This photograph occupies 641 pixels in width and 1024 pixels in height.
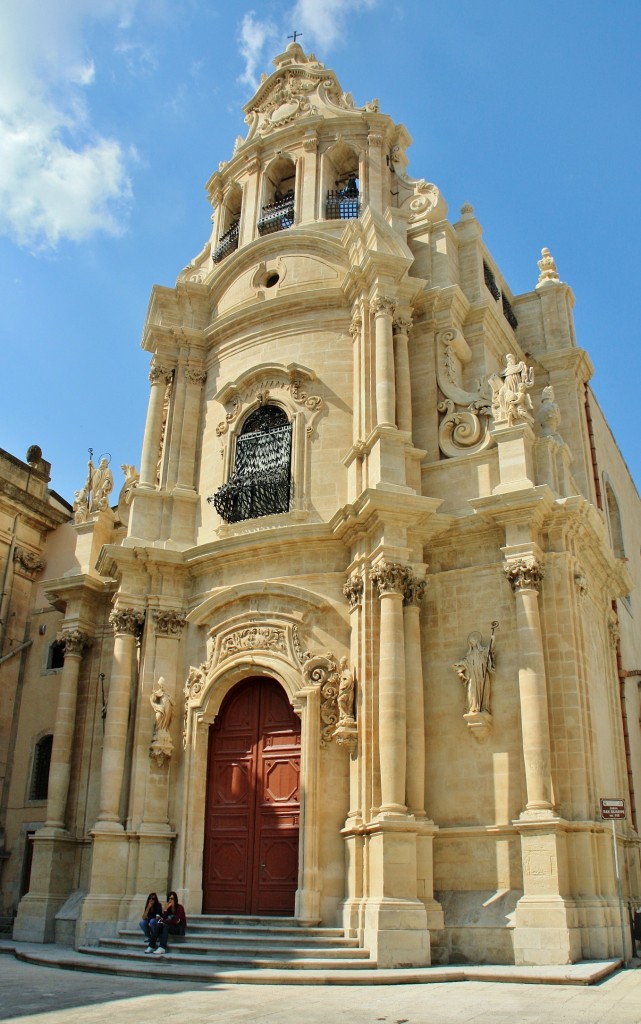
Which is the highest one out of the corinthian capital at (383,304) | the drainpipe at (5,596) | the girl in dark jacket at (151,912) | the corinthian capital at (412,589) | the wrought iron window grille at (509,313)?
the wrought iron window grille at (509,313)

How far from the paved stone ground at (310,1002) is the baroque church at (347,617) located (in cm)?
197

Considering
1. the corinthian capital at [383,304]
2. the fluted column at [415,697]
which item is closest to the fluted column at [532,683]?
the fluted column at [415,697]

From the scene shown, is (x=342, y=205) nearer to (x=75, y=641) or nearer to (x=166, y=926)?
(x=75, y=641)

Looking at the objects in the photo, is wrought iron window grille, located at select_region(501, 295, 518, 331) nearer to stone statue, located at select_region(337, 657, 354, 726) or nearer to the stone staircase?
stone statue, located at select_region(337, 657, 354, 726)

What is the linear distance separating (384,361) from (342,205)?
6143mm

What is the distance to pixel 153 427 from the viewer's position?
862 inches

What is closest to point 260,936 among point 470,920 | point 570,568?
point 470,920

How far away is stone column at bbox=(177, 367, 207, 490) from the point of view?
21.1 m

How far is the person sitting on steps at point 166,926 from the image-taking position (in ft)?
48.4

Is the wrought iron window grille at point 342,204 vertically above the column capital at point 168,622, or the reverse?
the wrought iron window grille at point 342,204

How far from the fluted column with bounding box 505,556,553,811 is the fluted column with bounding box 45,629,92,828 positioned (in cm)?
1021

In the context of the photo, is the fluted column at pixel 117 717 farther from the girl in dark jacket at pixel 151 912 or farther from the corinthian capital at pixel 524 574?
the corinthian capital at pixel 524 574

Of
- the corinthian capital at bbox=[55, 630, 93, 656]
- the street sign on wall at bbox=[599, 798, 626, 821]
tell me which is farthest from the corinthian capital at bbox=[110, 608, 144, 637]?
the street sign on wall at bbox=[599, 798, 626, 821]

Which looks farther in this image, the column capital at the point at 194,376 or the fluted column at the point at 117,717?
the column capital at the point at 194,376
